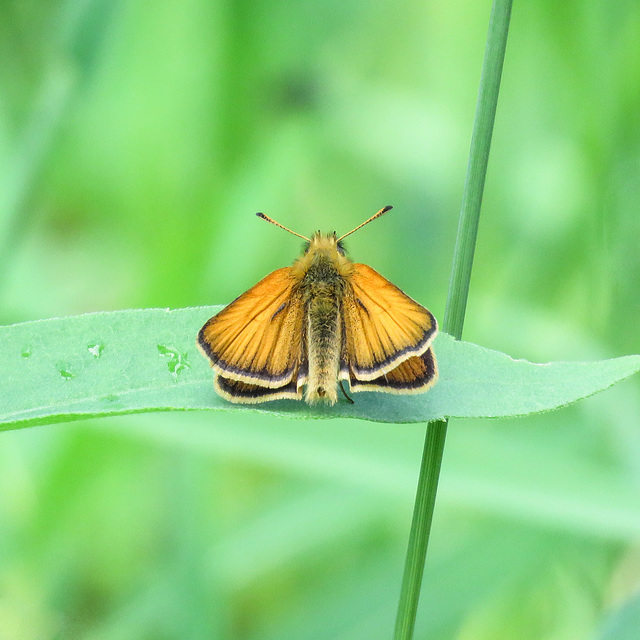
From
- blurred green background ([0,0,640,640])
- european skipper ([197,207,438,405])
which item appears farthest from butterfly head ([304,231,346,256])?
blurred green background ([0,0,640,640])

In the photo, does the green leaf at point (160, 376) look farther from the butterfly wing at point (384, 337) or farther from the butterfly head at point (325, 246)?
the butterfly head at point (325, 246)

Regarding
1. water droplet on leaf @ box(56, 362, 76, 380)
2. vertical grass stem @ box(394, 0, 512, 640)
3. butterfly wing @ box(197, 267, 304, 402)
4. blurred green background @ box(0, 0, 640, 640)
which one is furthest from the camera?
blurred green background @ box(0, 0, 640, 640)

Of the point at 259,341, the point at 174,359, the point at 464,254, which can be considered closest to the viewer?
the point at 464,254

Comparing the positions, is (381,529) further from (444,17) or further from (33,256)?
(444,17)

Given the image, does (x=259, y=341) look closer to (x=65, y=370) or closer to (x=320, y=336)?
(x=320, y=336)

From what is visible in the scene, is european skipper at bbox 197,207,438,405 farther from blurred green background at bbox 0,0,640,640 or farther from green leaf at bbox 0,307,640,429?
blurred green background at bbox 0,0,640,640

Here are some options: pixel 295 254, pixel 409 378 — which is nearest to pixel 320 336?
pixel 409 378
